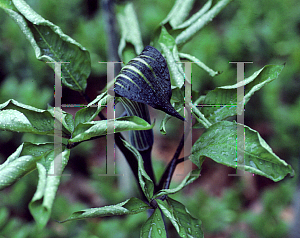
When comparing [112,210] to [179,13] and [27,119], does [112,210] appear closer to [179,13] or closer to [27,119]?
[27,119]

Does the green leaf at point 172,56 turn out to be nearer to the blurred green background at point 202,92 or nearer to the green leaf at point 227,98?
the green leaf at point 227,98

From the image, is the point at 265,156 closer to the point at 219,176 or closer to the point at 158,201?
the point at 158,201

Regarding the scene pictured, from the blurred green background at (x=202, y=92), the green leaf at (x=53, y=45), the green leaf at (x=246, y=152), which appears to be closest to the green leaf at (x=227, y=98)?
the green leaf at (x=246, y=152)

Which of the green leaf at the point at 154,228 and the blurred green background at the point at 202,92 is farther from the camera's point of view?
the blurred green background at the point at 202,92

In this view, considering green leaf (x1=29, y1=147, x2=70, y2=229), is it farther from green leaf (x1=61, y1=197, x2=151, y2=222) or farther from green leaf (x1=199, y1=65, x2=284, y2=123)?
green leaf (x1=199, y1=65, x2=284, y2=123)

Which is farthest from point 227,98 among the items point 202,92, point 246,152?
point 202,92
